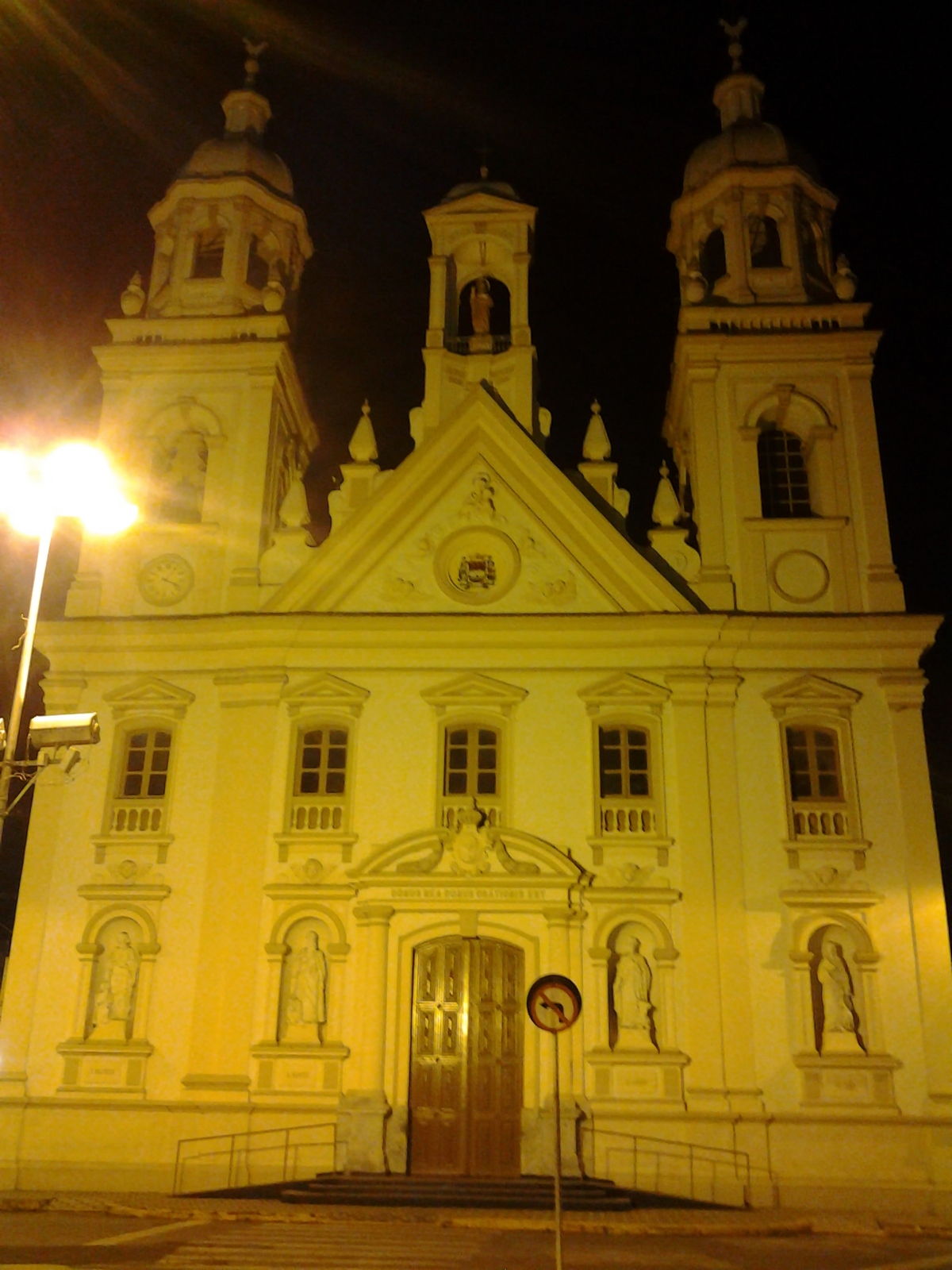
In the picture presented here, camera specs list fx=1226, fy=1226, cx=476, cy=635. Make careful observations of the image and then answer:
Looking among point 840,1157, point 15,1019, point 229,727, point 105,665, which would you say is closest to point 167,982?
point 15,1019

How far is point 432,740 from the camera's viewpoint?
2084 centimetres

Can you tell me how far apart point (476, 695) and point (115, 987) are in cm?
754

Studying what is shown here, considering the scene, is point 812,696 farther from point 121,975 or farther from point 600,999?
point 121,975

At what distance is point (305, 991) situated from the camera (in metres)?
19.5

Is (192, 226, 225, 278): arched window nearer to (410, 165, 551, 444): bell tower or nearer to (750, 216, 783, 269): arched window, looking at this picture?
(410, 165, 551, 444): bell tower

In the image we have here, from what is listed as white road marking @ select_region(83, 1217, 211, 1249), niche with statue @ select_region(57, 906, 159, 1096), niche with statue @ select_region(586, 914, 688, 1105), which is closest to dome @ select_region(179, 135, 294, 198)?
niche with statue @ select_region(57, 906, 159, 1096)

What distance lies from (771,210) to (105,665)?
16.1 m

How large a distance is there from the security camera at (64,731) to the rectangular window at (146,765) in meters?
9.23

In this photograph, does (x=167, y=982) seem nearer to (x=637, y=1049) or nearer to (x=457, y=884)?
(x=457, y=884)

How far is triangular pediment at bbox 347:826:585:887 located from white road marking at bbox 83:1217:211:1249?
560 cm

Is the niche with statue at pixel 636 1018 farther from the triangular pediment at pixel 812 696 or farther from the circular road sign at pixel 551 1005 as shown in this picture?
the circular road sign at pixel 551 1005

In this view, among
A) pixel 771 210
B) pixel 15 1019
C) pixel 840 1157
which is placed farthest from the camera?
pixel 771 210

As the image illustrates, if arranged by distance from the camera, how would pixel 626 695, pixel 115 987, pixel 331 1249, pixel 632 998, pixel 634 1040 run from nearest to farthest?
pixel 331 1249, pixel 634 1040, pixel 632 998, pixel 115 987, pixel 626 695

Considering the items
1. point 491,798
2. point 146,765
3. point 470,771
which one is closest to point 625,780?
point 491,798
